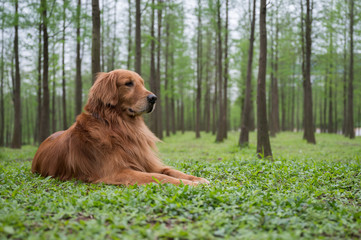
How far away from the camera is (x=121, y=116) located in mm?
4309

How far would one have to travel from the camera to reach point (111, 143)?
13.2ft

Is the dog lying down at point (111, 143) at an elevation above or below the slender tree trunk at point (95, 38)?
below

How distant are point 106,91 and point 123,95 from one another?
29 centimetres

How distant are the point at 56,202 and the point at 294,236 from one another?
8.34 ft

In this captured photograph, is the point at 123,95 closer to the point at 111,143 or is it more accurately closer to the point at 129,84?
the point at 129,84

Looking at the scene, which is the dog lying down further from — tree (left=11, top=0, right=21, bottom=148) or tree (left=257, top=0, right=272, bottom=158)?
tree (left=11, top=0, right=21, bottom=148)

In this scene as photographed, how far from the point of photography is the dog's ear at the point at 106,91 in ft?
13.8

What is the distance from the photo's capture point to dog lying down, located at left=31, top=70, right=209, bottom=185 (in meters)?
3.96

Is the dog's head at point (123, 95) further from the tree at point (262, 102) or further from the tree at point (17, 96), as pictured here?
the tree at point (17, 96)

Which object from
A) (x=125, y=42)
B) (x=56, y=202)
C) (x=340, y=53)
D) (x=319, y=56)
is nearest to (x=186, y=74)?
(x=125, y=42)

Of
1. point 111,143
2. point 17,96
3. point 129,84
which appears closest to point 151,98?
point 129,84

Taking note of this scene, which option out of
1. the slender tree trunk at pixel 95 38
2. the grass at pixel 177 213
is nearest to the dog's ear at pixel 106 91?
the grass at pixel 177 213

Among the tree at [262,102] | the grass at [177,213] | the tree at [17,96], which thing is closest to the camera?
the grass at [177,213]

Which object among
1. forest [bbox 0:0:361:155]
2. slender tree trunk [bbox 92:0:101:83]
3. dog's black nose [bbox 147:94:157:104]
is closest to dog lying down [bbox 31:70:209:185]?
dog's black nose [bbox 147:94:157:104]
